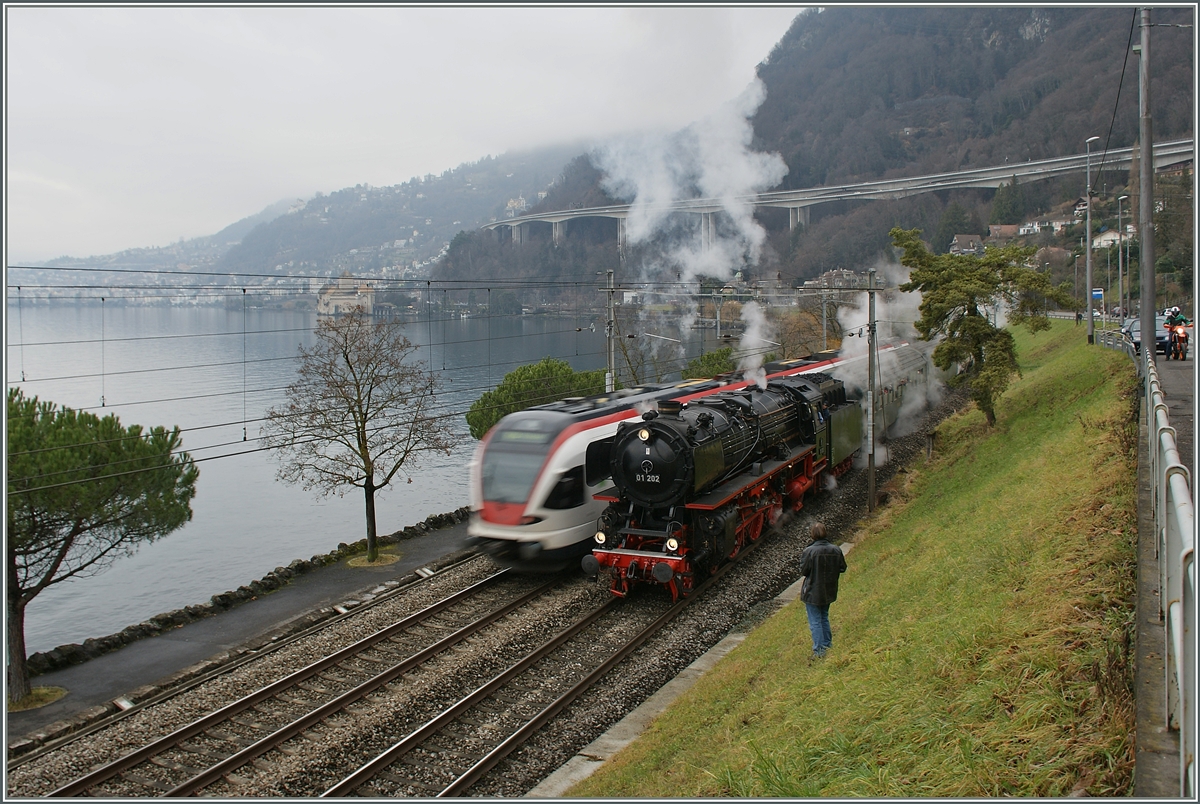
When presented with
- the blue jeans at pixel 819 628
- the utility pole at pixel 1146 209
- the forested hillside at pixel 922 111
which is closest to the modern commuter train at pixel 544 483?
the blue jeans at pixel 819 628

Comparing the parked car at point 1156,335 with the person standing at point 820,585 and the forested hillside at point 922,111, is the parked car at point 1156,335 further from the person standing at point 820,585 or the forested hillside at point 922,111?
the forested hillside at point 922,111

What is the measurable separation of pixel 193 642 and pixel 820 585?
33.7 feet

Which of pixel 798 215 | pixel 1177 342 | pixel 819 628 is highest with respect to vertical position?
pixel 798 215

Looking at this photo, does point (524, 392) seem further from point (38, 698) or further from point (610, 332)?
point (38, 698)

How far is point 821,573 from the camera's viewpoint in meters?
8.85

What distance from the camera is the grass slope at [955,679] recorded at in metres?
5.01

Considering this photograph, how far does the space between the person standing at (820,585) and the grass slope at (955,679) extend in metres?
0.34

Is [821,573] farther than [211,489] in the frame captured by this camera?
No

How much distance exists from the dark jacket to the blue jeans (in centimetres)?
10

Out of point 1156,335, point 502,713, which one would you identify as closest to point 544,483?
point 502,713

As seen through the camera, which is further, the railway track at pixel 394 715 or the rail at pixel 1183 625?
the railway track at pixel 394 715

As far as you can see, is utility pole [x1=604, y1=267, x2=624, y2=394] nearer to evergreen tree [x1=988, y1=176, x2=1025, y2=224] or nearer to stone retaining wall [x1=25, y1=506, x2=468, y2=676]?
stone retaining wall [x1=25, y1=506, x2=468, y2=676]

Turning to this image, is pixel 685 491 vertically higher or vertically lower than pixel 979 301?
lower

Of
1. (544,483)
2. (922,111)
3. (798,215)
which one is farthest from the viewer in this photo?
(922,111)
